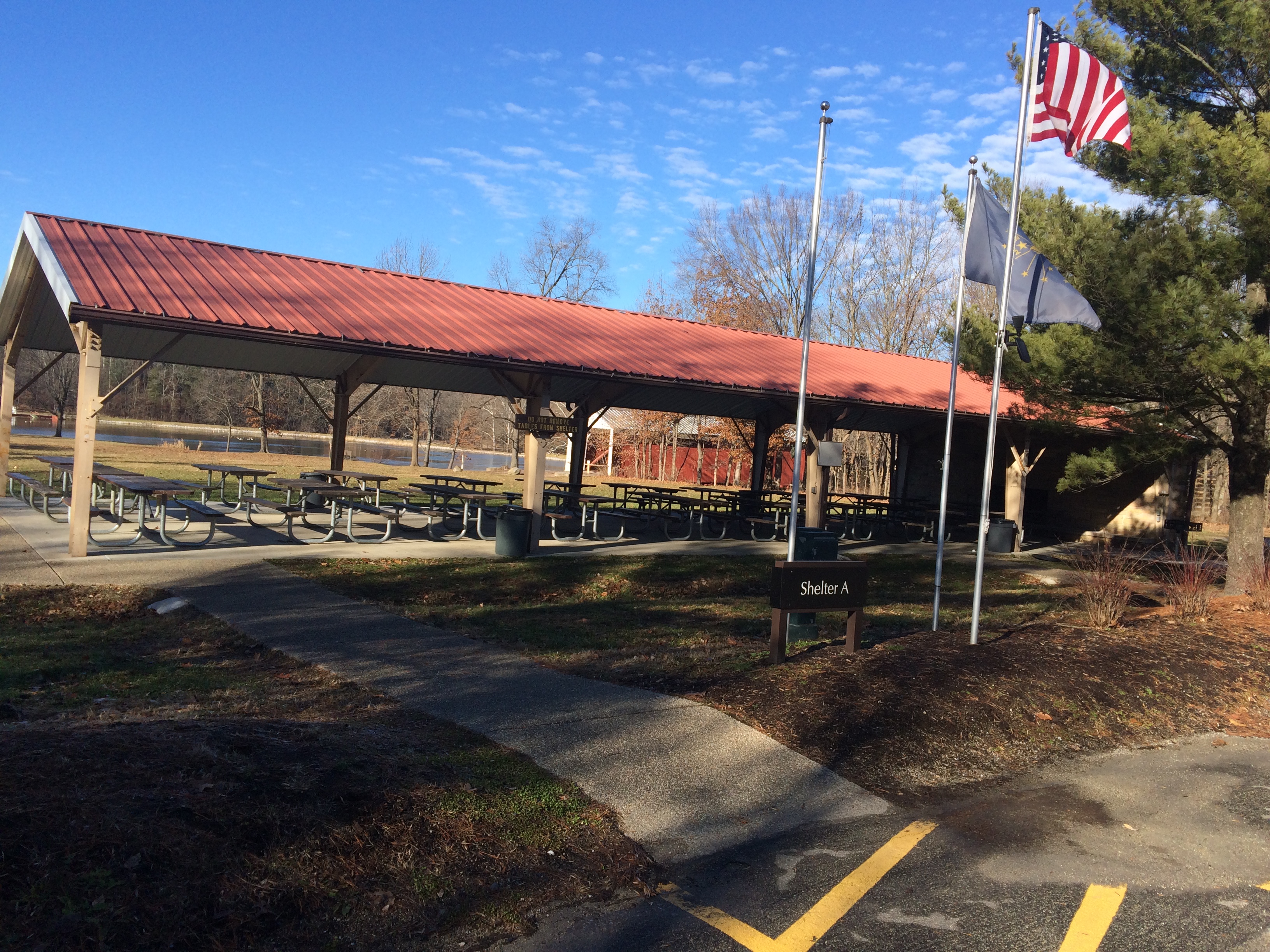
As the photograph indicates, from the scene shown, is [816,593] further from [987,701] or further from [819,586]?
[987,701]

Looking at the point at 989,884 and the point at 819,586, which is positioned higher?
the point at 819,586

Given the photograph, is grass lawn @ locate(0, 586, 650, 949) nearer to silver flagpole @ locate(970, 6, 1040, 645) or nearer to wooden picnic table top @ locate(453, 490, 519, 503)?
silver flagpole @ locate(970, 6, 1040, 645)

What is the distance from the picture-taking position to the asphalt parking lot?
3510mm

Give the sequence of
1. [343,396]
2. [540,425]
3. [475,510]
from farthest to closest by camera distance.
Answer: [343,396] → [475,510] → [540,425]

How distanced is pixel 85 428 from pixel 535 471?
234 inches

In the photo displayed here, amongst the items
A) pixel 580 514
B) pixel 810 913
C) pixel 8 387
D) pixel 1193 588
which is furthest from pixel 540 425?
pixel 810 913

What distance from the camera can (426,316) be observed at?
15.0m

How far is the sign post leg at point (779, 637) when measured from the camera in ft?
23.7

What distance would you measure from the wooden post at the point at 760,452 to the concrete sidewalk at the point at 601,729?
43.4 feet

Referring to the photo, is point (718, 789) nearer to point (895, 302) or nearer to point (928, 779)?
point (928, 779)

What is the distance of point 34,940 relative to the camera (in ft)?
9.20

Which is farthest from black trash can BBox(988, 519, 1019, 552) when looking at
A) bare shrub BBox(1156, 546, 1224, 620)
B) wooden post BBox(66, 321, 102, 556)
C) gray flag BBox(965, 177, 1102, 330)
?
wooden post BBox(66, 321, 102, 556)

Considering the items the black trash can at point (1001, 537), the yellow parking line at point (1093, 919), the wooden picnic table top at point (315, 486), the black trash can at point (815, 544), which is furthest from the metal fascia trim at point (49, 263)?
the black trash can at point (1001, 537)

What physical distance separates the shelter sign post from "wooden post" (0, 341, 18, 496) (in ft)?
48.6
